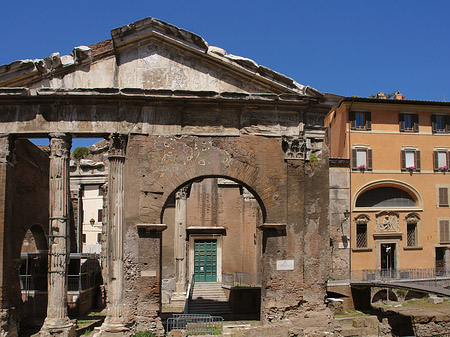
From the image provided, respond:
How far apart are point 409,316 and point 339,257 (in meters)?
8.33

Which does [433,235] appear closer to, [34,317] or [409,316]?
[409,316]

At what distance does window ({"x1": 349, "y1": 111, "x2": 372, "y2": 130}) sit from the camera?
28.7 meters

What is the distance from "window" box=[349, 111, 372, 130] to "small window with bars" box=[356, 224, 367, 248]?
5367mm

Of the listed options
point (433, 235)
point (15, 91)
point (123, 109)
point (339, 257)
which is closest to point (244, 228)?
point (339, 257)

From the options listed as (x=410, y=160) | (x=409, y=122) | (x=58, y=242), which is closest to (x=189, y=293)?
(x=58, y=242)

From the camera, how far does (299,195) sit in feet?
48.8

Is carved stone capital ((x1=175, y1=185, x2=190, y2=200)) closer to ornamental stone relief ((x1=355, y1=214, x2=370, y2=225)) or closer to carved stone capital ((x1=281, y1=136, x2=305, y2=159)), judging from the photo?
ornamental stone relief ((x1=355, y1=214, x2=370, y2=225))

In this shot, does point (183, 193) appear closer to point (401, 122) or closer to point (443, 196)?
point (401, 122)

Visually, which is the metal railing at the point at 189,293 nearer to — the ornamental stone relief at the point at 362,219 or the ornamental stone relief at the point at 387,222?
the ornamental stone relief at the point at 362,219

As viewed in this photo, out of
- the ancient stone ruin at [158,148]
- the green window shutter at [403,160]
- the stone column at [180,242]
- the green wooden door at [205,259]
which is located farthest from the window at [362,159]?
the ancient stone ruin at [158,148]

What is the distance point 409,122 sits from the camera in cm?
2933

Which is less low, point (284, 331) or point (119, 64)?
point (119, 64)

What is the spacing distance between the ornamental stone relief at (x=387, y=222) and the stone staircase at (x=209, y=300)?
9.67 meters

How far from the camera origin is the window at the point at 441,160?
29.4m
